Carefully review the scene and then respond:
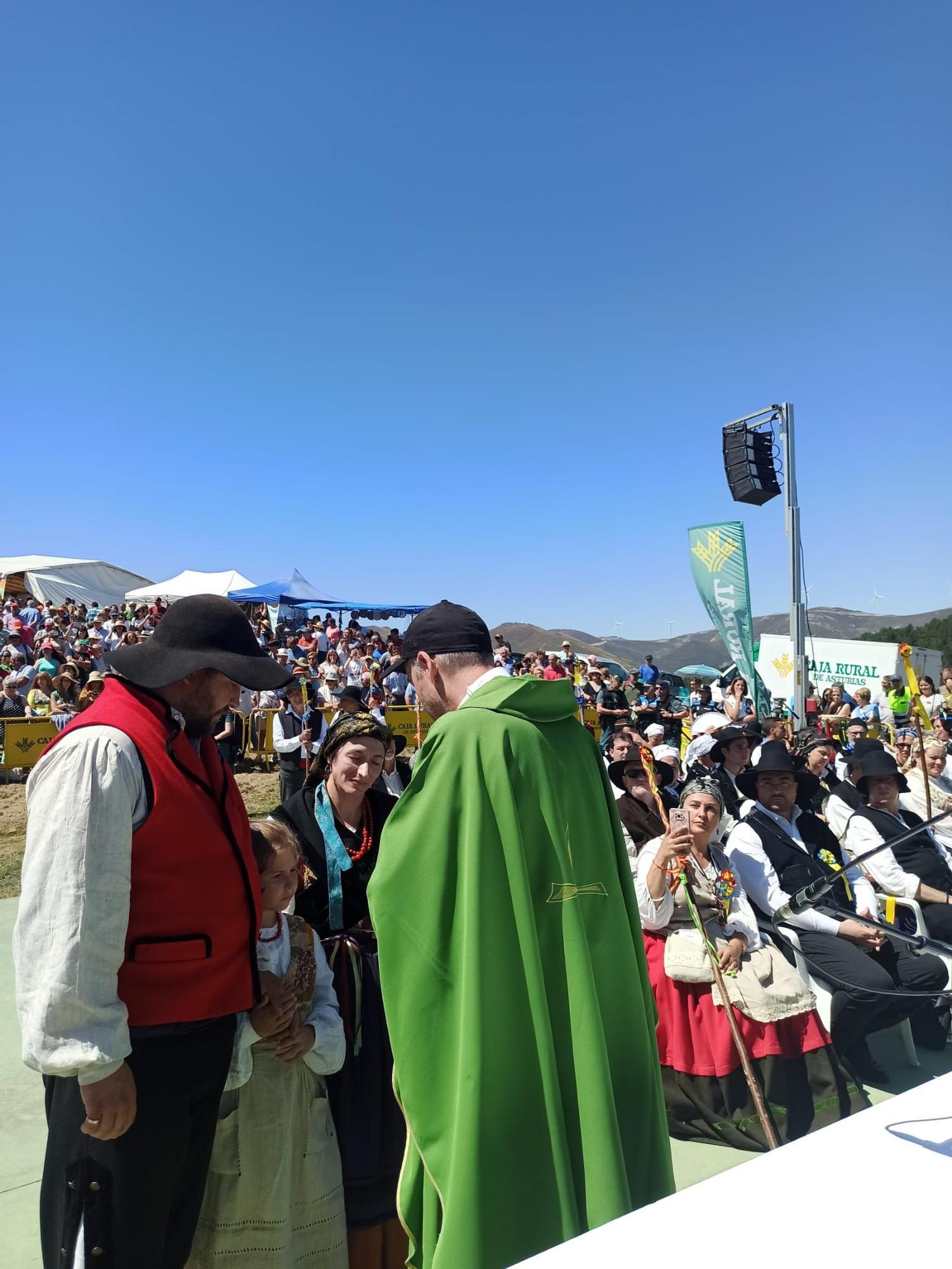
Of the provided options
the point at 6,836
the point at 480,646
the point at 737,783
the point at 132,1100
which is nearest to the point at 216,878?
the point at 132,1100

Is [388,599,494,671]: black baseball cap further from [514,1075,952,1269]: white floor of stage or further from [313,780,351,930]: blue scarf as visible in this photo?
[514,1075,952,1269]: white floor of stage

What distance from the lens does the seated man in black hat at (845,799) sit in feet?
17.0

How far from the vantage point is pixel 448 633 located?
195 cm

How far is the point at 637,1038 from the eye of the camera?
171cm

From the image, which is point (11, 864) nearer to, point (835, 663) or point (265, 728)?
point (265, 728)

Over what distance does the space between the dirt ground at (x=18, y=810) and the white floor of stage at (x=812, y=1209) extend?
5440 millimetres

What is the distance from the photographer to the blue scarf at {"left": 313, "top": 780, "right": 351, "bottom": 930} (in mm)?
2594

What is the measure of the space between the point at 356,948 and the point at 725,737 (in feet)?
14.1

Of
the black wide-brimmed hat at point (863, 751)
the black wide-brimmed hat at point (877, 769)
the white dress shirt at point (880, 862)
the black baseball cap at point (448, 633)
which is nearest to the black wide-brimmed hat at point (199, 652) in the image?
the black baseball cap at point (448, 633)

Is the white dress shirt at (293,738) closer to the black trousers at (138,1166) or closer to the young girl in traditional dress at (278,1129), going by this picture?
the young girl in traditional dress at (278,1129)

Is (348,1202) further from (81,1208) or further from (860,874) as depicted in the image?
(860,874)

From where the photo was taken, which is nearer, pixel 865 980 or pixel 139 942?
pixel 139 942

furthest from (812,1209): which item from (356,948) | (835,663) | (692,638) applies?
(692,638)

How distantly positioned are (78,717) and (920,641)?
5618 centimetres
